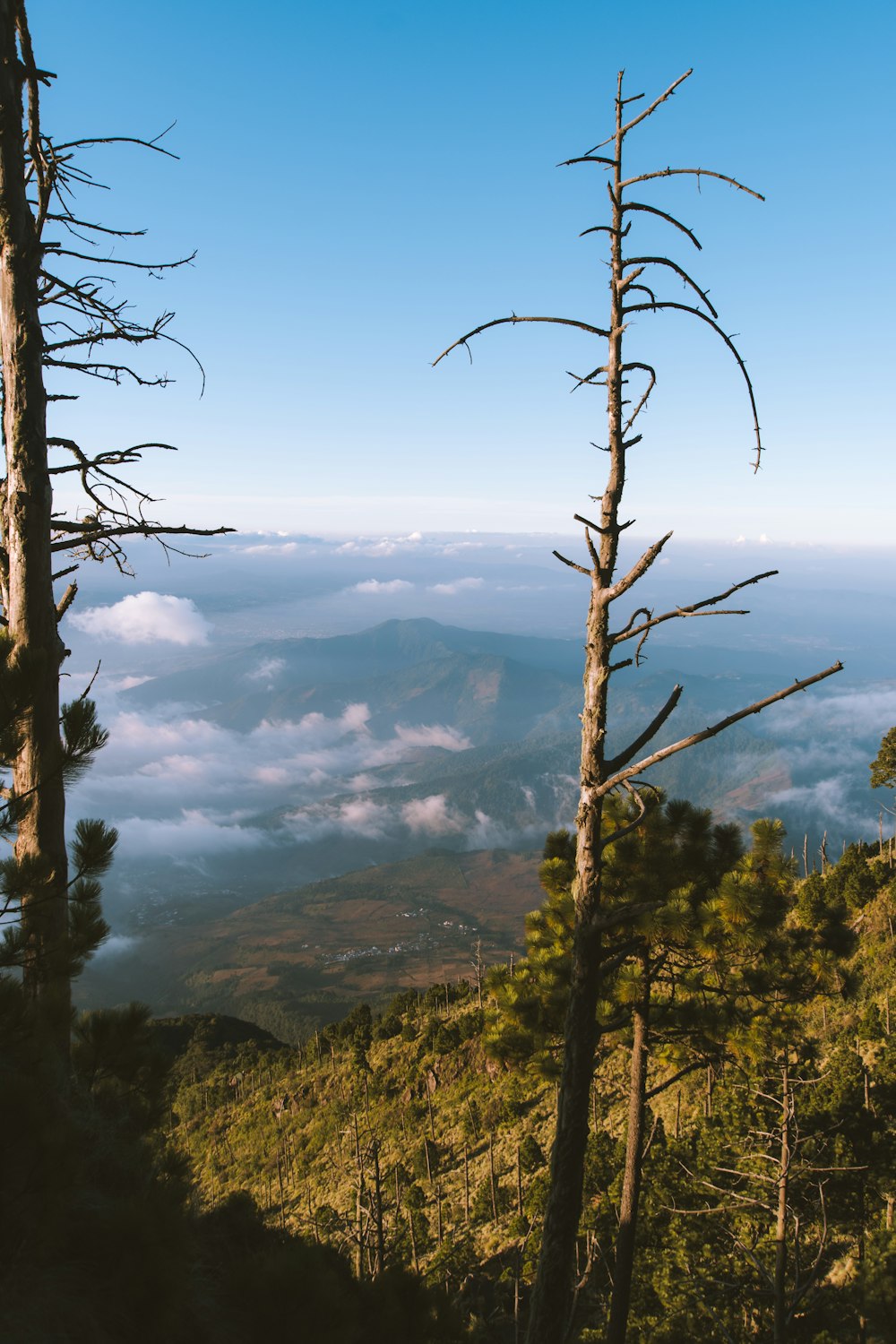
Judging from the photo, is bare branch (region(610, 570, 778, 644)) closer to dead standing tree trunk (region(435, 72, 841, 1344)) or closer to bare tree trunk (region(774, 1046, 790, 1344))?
dead standing tree trunk (region(435, 72, 841, 1344))

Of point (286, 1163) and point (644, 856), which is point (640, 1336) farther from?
point (286, 1163)

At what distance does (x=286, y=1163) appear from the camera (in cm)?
6619

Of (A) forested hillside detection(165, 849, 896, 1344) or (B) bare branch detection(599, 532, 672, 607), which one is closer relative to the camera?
(B) bare branch detection(599, 532, 672, 607)

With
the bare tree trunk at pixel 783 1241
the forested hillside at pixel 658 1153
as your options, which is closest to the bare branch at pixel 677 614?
the forested hillside at pixel 658 1153

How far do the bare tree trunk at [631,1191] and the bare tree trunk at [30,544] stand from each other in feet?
20.2

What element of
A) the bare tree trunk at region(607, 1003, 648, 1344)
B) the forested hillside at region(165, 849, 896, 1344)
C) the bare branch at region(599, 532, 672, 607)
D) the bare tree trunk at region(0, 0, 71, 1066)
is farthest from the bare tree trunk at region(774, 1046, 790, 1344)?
the bare tree trunk at region(0, 0, 71, 1066)

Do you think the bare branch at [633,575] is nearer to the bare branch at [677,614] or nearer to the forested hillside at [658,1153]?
the bare branch at [677,614]

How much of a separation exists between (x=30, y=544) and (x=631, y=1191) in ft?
33.8

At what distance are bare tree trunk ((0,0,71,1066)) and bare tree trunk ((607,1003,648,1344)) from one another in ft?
20.2

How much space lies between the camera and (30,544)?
563 centimetres

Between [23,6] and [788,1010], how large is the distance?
44.4ft

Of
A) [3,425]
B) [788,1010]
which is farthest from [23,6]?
[788,1010]

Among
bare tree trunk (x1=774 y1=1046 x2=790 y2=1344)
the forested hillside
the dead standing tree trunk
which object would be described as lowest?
the forested hillside

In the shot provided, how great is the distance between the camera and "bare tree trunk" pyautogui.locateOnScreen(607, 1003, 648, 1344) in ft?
27.7
